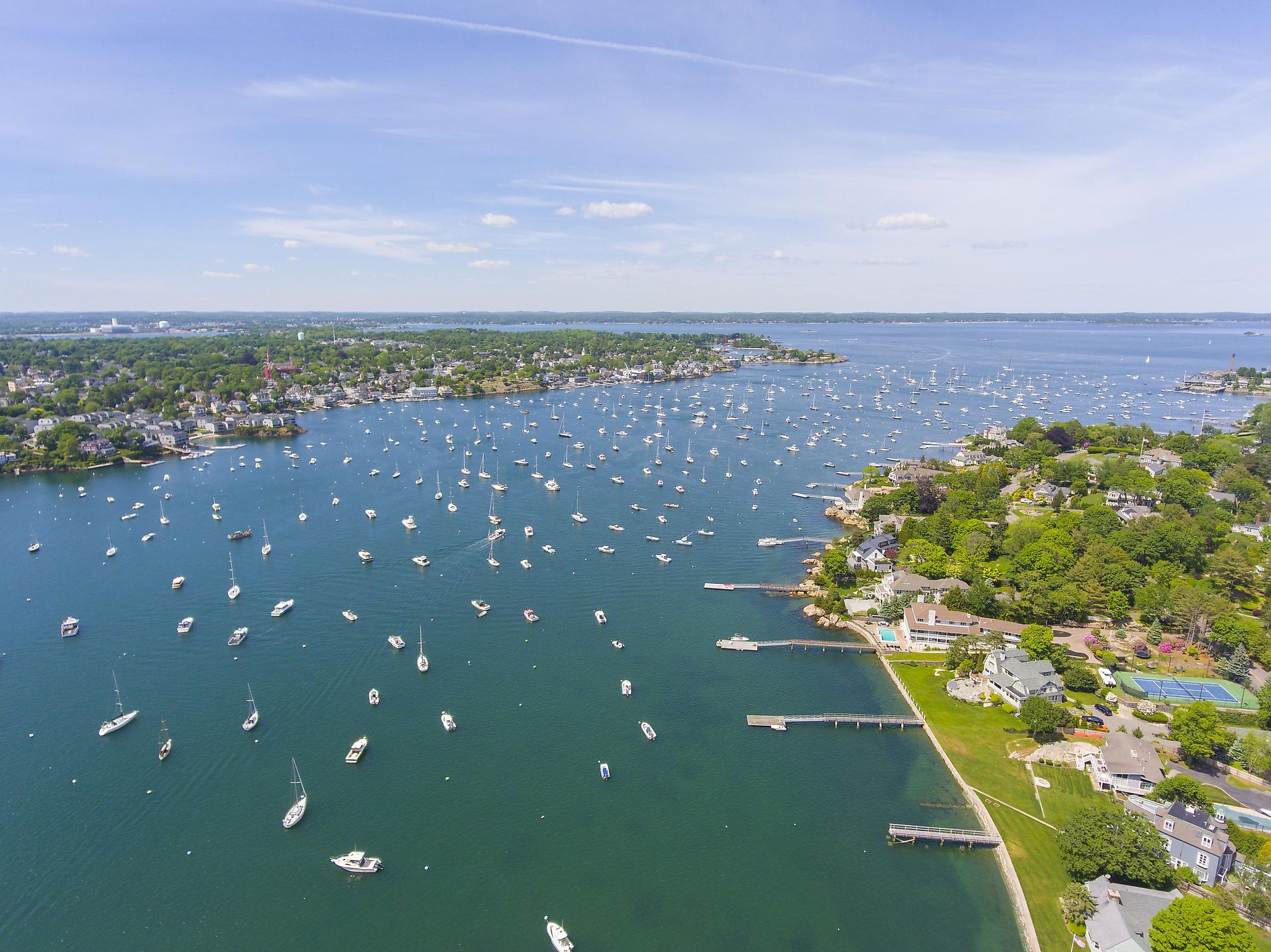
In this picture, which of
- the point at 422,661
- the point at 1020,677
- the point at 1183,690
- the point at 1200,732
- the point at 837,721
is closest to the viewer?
the point at 1200,732

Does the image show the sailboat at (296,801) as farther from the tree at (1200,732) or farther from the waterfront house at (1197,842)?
the tree at (1200,732)

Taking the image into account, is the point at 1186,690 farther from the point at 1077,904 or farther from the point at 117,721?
the point at 117,721

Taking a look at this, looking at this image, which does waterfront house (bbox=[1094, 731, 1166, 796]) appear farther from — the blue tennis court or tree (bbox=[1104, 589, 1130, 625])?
tree (bbox=[1104, 589, 1130, 625])

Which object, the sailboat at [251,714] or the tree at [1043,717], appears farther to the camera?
the sailboat at [251,714]

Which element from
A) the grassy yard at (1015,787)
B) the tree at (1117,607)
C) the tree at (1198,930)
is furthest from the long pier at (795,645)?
the tree at (1198,930)

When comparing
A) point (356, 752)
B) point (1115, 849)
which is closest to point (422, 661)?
point (356, 752)
